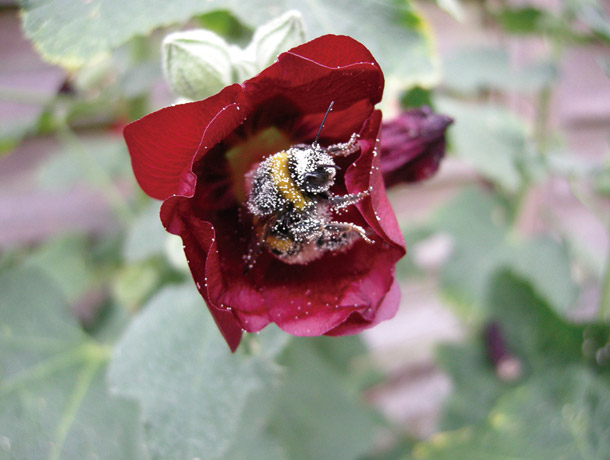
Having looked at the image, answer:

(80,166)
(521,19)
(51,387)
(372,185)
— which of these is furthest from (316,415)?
(521,19)

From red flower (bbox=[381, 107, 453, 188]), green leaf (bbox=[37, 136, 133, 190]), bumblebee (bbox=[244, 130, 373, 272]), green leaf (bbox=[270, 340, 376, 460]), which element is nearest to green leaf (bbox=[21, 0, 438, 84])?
red flower (bbox=[381, 107, 453, 188])

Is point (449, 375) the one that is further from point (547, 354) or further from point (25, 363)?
point (25, 363)

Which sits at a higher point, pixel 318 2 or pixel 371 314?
pixel 318 2

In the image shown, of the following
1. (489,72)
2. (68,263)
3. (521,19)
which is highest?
(521,19)

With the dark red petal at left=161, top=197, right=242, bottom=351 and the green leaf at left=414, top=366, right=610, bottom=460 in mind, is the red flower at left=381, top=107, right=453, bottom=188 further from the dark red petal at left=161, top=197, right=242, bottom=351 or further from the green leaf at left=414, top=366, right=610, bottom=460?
the green leaf at left=414, top=366, right=610, bottom=460

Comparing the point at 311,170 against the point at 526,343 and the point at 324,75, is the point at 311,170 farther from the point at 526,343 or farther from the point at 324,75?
the point at 526,343

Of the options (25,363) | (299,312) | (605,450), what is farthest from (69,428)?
(605,450)

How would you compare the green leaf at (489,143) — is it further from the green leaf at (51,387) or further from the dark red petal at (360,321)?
the green leaf at (51,387)
